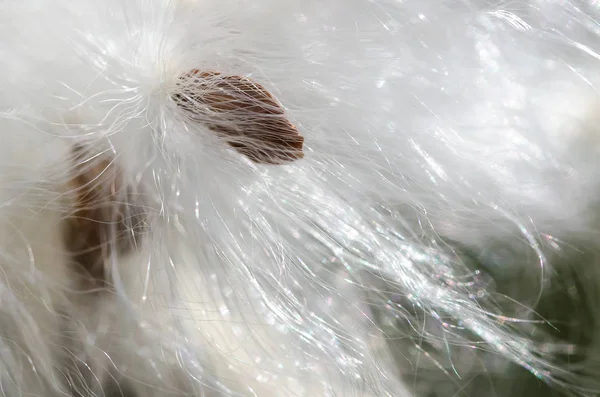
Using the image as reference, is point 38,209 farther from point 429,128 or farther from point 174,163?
point 429,128

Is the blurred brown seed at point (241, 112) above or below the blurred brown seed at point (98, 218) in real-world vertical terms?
above

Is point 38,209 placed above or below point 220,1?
below

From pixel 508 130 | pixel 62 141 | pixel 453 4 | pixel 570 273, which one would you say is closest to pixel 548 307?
pixel 570 273

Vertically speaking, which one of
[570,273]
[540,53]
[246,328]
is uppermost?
[540,53]
